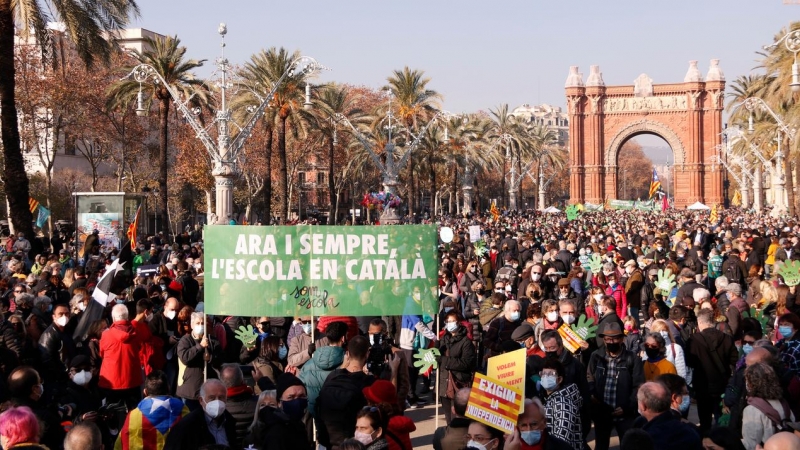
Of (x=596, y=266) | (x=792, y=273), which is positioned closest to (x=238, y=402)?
(x=792, y=273)

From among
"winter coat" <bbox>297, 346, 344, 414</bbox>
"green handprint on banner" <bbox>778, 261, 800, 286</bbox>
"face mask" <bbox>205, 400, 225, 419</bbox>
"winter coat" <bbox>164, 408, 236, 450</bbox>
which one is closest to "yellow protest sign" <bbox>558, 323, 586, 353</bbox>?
"winter coat" <bbox>297, 346, 344, 414</bbox>

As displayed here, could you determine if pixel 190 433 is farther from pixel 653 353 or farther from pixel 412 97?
pixel 412 97

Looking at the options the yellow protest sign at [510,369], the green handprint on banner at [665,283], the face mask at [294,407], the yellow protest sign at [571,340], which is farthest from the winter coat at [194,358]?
the green handprint on banner at [665,283]

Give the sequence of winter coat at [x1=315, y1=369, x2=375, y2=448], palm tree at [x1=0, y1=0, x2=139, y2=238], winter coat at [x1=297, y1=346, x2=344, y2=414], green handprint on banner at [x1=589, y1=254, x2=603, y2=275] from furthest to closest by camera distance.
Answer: palm tree at [x1=0, y1=0, x2=139, y2=238] → green handprint on banner at [x1=589, y1=254, x2=603, y2=275] → winter coat at [x1=297, y1=346, x2=344, y2=414] → winter coat at [x1=315, y1=369, x2=375, y2=448]

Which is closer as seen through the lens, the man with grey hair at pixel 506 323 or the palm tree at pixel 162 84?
the man with grey hair at pixel 506 323

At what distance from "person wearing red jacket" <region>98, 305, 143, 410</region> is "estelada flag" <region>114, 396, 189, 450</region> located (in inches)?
106

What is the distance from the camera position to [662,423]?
233 inches

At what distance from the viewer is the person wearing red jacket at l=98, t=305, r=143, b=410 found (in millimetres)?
9086

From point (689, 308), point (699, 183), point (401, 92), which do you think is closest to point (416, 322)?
point (689, 308)

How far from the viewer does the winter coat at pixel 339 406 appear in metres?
6.86

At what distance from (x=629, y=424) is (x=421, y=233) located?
2417 millimetres

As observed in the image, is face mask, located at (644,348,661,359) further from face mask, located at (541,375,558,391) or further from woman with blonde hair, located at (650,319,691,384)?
face mask, located at (541,375,558,391)

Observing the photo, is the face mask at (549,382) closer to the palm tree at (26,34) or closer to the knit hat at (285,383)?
the knit hat at (285,383)

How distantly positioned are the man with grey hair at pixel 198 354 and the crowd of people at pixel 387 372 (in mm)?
17
